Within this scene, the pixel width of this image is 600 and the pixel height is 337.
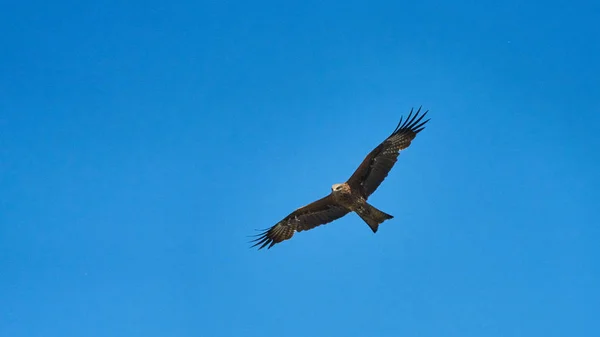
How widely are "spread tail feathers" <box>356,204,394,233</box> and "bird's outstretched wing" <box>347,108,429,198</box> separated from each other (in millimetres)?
318

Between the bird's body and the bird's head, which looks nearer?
the bird's body

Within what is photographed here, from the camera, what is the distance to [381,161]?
13695mm

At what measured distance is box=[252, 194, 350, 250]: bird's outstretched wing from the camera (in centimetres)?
1427

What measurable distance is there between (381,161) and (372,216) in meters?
1.25

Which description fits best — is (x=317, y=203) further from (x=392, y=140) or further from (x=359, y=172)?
(x=392, y=140)

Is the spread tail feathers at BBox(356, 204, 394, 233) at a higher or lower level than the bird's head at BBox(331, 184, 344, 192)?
lower

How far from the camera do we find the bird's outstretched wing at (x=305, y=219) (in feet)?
46.8

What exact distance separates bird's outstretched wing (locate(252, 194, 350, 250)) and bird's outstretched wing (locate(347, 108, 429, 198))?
76cm

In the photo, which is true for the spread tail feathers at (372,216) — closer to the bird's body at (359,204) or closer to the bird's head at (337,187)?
the bird's body at (359,204)

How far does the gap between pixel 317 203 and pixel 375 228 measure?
151cm

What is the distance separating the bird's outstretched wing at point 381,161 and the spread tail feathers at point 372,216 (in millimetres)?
318

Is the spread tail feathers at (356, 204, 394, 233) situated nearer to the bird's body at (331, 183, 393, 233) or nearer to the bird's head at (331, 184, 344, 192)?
the bird's body at (331, 183, 393, 233)

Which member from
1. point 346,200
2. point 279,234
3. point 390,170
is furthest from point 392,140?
point 279,234

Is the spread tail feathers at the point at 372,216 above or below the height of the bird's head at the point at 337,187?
below
